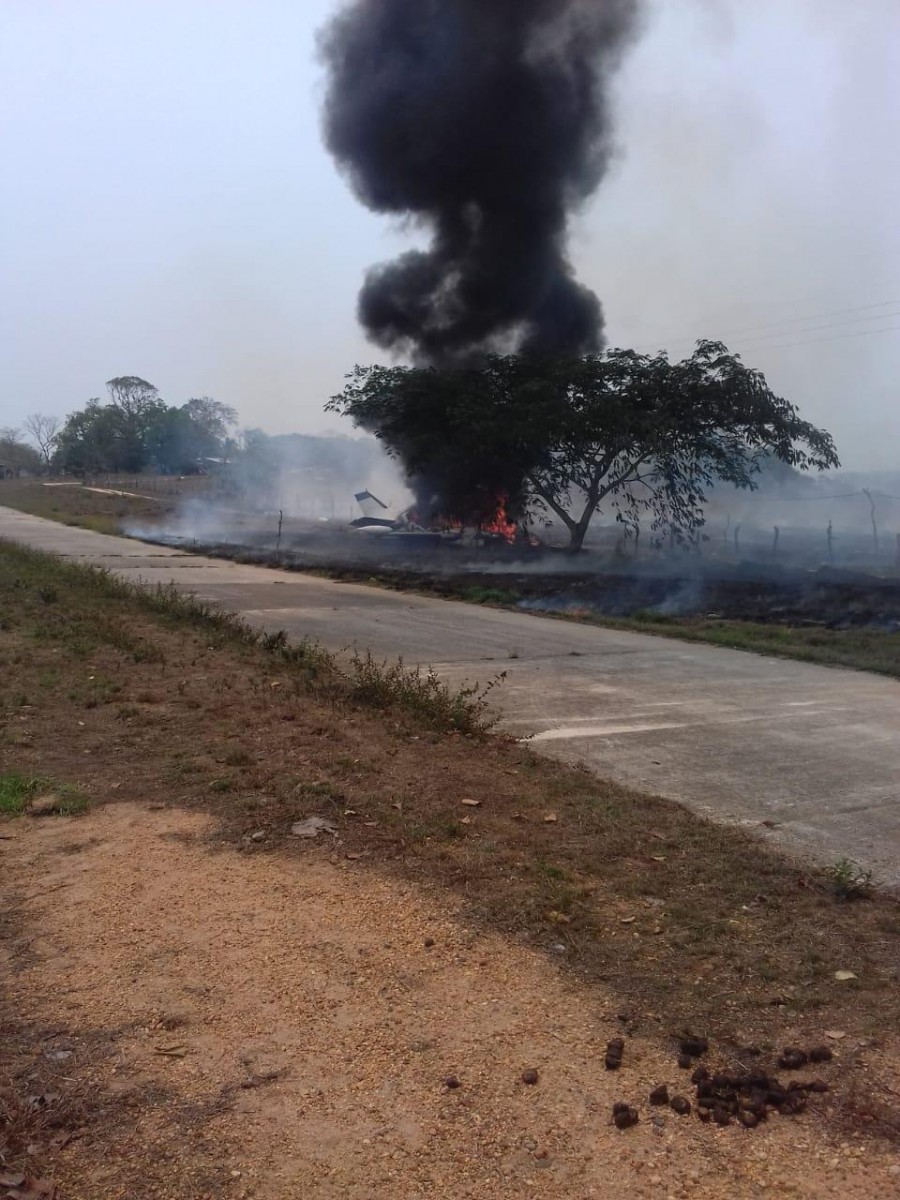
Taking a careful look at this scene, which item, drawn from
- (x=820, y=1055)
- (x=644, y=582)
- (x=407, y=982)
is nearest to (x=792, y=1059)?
(x=820, y=1055)

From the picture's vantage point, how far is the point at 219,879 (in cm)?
389

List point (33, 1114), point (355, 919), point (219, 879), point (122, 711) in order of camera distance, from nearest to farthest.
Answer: point (33, 1114) < point (355, 919) < point (219, 879) < point (122, 711)

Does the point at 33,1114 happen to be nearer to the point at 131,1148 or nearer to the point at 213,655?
the point at 131,1148

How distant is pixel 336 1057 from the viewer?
Result: 2.69 meters

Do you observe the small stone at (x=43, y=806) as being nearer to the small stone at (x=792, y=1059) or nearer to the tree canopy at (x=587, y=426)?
the small stone at (x=792, y=1059)

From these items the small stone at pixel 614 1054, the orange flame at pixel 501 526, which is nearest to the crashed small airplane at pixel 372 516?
the orange flame at pixel 501 526

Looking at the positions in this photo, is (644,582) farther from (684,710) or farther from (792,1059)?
(792,1059)

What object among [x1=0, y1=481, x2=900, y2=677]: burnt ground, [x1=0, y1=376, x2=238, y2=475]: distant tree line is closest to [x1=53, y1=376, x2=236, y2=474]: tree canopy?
[x1=0, y1=376, x2=238, y2=475]: distant tree line

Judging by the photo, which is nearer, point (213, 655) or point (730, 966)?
point (730, 966)

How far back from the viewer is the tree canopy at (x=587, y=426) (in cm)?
2066

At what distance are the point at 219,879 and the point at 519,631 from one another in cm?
789

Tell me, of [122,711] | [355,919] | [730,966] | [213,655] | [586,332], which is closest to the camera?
[730,966]

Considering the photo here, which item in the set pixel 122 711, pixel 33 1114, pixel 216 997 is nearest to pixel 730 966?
pixel 216 997

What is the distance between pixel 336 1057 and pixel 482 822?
1.90 m
